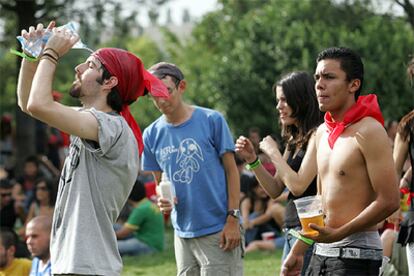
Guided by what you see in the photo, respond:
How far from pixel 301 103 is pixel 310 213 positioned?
1.69m

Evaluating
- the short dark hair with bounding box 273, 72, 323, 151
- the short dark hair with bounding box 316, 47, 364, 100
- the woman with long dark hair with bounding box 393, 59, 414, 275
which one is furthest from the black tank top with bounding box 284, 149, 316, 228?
the short dark hair with bounding box 316, 47, 364, 100

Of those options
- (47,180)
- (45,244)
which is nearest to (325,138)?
(45,244)

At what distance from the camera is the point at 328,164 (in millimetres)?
4785

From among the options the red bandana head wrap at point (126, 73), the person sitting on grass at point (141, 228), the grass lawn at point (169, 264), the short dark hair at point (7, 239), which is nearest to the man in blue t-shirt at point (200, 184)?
the red bandana head wrap at point (126, 73)

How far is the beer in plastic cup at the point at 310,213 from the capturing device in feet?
15.0

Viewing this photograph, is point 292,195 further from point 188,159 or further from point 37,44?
point 37,44

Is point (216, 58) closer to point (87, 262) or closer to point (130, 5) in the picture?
point (130, 5)

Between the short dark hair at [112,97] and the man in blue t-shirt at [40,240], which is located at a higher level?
the short dark hair at [112,97]

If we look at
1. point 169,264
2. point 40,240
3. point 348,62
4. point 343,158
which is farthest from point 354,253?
point 169,264

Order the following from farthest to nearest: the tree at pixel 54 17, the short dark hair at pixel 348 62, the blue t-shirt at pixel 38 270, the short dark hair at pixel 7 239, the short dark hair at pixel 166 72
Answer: the tree at pixel 54 17 < the short dark hair at pixel 7 239 < the blue t-shirt at pixel 38 270 < the short dark hair at pixel 166 72 < the short dark hair at pixel 348 62

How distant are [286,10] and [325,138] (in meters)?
22.3

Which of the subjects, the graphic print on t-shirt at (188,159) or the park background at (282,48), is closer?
the graphic print on t-shirt at (188,159)

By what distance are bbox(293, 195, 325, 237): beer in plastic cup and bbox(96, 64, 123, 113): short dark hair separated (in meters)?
1.13

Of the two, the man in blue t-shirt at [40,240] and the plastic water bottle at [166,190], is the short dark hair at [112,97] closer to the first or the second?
the plastic water bottle at [166,190]
